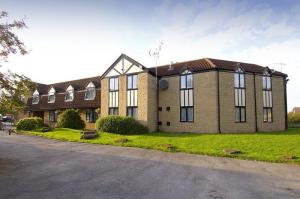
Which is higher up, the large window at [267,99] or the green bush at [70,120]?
the large window at [267,99]

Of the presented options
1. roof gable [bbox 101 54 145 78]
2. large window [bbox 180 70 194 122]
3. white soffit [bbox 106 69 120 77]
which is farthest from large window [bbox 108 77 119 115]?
large window [bbox 180 70 194 122]

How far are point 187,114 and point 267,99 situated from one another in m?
9.47

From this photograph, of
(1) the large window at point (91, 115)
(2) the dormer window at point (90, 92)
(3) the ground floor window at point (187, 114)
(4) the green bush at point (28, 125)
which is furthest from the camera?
(2) the dormer window at point (90, 92)

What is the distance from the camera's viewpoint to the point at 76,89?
40562 mm

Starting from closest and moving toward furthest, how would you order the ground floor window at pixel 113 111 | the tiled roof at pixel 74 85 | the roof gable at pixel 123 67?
1. the roof gable at pixel 123 67
2. the ground floor window at pixel 113 111
3. the tiled roof at pixel 74 85

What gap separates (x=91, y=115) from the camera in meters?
37.2

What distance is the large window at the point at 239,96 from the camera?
29.1m

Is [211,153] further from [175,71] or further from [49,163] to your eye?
[175,71]

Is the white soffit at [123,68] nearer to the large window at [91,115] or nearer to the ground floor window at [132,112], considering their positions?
the ground floor window at [132,112]

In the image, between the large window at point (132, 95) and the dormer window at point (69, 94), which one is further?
the dormer window at point (69, 94)

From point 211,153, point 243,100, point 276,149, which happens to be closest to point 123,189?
point 211,153

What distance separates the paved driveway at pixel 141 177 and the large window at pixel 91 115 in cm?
2038

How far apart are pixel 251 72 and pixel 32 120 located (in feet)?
89.6

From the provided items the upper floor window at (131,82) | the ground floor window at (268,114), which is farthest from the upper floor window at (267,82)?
the upper floor window at (131,82)
